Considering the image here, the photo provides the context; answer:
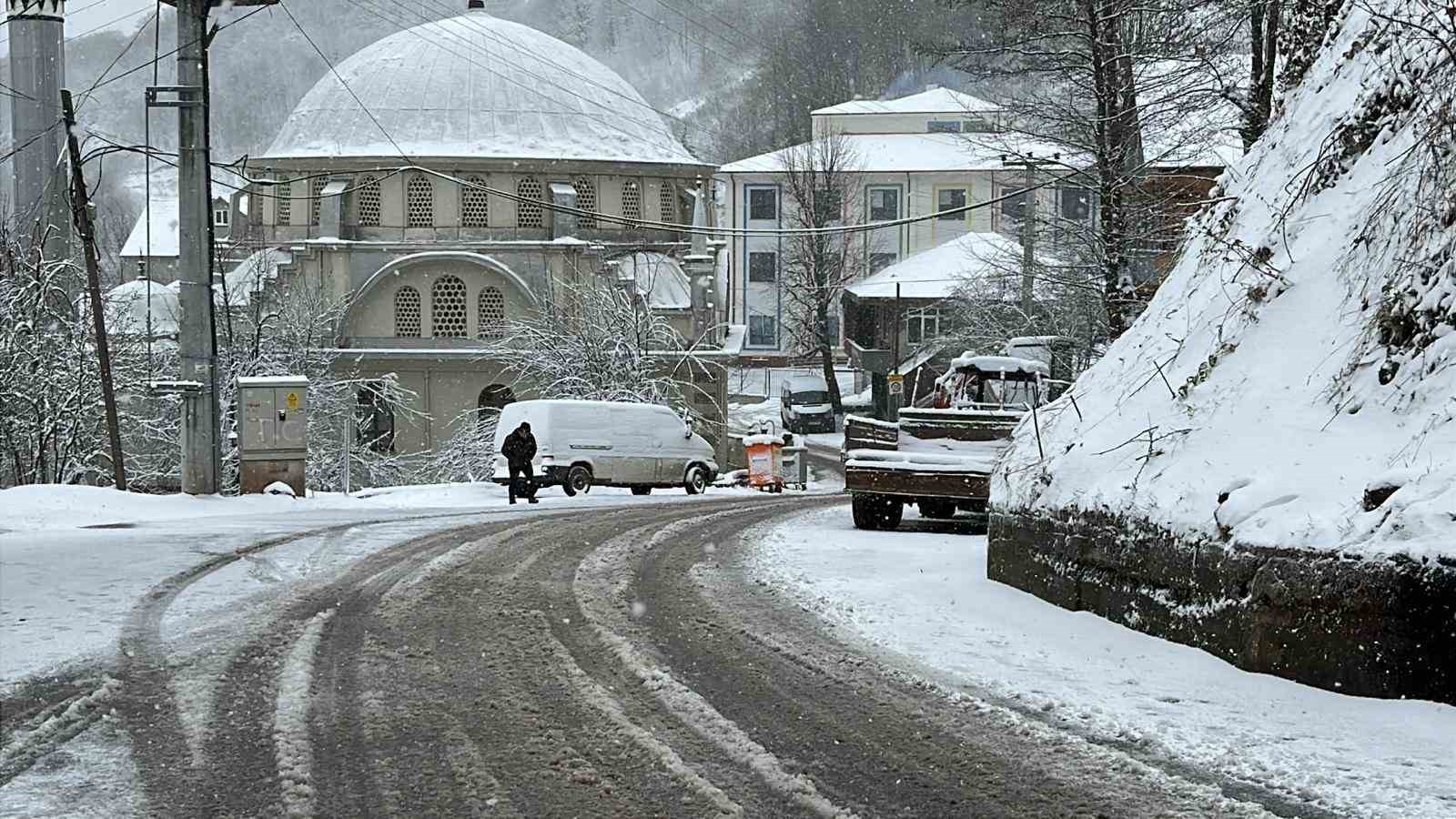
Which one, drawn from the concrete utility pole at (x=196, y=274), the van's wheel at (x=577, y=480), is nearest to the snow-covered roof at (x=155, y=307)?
Answer: the van's wheel at (x=577, y=480)

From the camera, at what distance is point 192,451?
23.9m

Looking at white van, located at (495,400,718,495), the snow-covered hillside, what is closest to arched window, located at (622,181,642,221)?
white van, located at (495,400,718,495)

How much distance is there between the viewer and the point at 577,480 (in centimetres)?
3198

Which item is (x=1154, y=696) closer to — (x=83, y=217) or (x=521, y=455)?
(x=521, y=455)

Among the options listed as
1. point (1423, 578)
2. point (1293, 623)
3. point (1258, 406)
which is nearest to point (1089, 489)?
point (1258, 406)

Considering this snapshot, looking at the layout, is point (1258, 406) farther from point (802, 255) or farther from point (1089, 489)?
point (802, 255)

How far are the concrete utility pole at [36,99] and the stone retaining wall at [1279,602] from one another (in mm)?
45556

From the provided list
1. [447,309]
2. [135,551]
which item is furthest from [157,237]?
[135,551]

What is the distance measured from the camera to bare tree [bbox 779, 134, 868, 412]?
7906cm

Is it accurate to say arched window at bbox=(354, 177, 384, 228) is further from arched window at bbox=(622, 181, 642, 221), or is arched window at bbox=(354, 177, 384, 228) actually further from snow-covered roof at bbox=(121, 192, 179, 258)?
snow-covered roof at bbox=(121, 192, 179, 258)

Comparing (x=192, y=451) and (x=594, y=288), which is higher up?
(x=594, y=288)

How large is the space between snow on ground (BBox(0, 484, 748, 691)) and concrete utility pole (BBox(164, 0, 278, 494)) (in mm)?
1035

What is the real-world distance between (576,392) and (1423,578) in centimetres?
4564

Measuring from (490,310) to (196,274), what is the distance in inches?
1468
